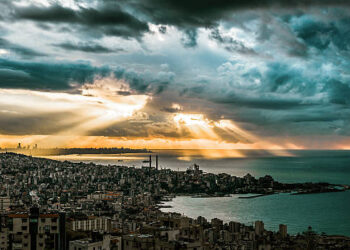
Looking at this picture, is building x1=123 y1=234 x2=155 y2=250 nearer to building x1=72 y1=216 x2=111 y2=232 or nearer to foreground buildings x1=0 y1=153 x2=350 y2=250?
foreground buildings x1=0 y1=153 x2=350 y2=250

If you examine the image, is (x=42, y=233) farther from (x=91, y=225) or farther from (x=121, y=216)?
(x=121, y=216)

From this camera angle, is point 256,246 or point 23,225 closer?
point 23,225

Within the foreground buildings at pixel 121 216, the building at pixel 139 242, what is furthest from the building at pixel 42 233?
the building at pixel 139 242

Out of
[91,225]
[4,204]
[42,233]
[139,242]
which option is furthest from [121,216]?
[139,242]

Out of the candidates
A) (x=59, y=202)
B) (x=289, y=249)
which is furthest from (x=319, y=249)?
(x=59, y=202)

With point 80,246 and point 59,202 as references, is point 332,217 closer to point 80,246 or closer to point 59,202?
point 59,202

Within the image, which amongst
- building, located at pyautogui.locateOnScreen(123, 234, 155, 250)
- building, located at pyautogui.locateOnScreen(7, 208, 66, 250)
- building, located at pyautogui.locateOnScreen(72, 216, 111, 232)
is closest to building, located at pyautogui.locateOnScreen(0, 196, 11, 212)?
building, located at pyautogui.locateOnScreen(72, 216, 111, 232)

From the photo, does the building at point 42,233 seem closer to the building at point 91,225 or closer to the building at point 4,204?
the building at point 91,225

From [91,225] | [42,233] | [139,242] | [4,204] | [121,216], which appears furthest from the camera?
[4,204]
